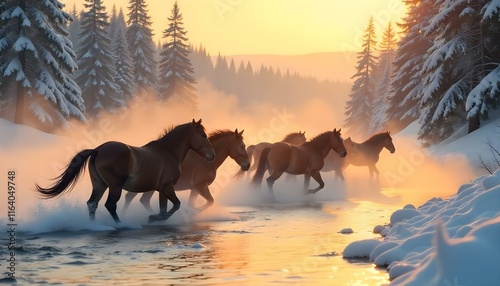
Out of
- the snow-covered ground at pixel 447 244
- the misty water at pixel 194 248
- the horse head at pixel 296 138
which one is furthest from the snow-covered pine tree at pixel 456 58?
the snow-covered ground at pixel 447 244

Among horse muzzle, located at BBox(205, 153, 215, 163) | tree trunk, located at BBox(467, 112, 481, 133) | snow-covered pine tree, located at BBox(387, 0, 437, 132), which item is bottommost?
horse muzzle, located at BBox(205, 153, 215, 163)

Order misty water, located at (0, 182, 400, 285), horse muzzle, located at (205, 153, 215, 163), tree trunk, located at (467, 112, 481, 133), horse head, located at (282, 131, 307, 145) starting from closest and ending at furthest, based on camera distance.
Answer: misty water, located at (0, 182, 400, 285), horse muzzle, located at (205, 153, 215, 163), horse head, located at (282, 131, 307, 145), tree trunk, located at (467, 112, 481, 133)

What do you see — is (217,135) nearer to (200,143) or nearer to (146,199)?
(200,143)

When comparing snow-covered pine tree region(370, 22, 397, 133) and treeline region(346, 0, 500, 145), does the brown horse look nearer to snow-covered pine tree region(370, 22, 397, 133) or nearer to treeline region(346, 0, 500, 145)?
treeline region(346, 0, 500, 145)

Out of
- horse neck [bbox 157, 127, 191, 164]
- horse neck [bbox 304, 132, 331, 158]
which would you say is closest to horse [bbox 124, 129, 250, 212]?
horse neck [bbox 157, 127, 191, 164]

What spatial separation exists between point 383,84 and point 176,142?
67348 millimetres

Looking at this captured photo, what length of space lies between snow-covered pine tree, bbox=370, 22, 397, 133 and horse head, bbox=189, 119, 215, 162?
46.0 metres

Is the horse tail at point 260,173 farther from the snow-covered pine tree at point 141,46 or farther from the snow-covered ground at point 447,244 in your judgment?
the snow-covered pine tree at point 141,46

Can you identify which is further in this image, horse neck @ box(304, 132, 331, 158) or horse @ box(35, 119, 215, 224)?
horse neck @ box(304, 132, 331, 158)

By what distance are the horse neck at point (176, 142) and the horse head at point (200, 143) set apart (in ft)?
0.72

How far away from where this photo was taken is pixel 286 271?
28.4 ft

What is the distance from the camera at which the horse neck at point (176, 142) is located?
14.9 metres

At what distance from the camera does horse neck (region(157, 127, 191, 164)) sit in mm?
14867

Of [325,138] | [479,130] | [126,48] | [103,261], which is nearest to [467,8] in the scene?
[479,130]
